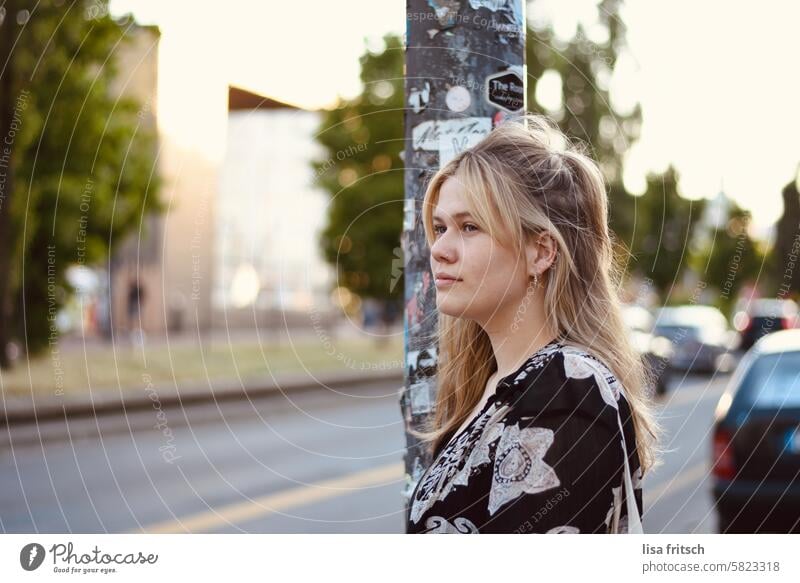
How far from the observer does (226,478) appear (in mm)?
8461

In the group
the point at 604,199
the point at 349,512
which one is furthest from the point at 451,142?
the point at 349,512

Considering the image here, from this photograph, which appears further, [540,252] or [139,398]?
[139,398]

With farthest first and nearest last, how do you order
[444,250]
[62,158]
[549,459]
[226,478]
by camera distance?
[62,158] → [226,478] → [444,250] → [549,459]

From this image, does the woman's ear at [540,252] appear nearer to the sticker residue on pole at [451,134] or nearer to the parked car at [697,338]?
the sticker residue on pole at [451,134]

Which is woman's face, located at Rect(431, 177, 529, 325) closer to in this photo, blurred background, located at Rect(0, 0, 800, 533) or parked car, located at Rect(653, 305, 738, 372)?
blurred background, located at Rect(0, 0, 800, 533)

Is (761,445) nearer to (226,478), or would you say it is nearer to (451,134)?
(451,134)

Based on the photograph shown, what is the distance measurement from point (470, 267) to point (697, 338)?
70.1 ft

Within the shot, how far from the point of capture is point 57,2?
505 inches

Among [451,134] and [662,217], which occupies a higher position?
[451,134]

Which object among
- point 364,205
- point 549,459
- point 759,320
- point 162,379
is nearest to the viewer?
point 549,459

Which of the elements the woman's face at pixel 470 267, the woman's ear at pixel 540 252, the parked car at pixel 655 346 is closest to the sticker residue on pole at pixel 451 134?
the woman's face at pixel 470 267

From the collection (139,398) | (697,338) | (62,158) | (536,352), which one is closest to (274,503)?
(139,398)

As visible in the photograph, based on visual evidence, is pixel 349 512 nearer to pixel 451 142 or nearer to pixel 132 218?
pixel 451 142

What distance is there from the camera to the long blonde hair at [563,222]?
170 cm
